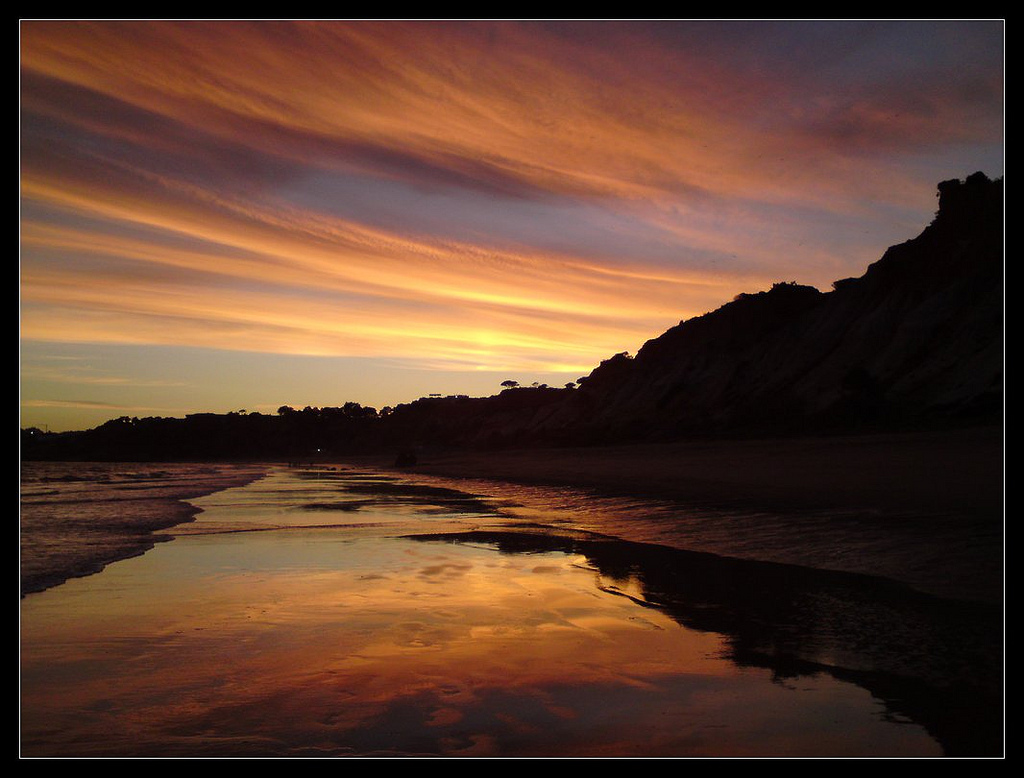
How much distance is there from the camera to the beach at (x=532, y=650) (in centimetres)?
536

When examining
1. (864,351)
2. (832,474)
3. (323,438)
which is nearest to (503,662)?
(832,474)

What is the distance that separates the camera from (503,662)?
7215 millimetres

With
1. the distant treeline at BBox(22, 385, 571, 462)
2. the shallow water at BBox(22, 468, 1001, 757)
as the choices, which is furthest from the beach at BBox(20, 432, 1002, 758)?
the distant treeline at BBox(22, 385, 571, 462)

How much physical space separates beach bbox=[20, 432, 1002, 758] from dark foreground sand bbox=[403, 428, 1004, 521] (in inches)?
72.5

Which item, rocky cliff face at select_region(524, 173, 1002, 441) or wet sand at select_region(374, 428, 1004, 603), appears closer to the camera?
wet sand at select_region(374, 428, 1004, 603)

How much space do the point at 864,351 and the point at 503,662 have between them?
2030 inches

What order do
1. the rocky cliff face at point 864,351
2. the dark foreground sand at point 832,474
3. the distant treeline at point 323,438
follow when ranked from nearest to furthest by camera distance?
the dark foreground sand at point 832,474
the rocky cliff face at point 864,351
the distant treeline at point 323,438

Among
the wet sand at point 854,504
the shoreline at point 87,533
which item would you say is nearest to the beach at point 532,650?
the wet sand at point 854,504

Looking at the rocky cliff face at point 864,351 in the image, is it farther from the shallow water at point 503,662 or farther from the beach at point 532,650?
the shallow water at point 503,662

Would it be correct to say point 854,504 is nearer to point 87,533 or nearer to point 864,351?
point 87,533

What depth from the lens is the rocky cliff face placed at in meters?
39.8

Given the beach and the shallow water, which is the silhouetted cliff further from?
the shallow water

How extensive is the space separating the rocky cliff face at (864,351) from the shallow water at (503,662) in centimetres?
2782
